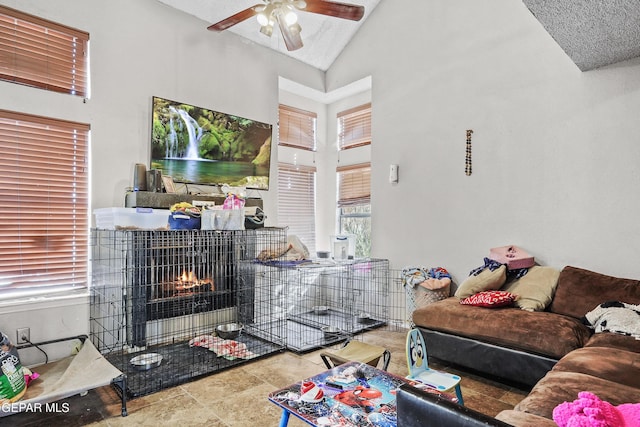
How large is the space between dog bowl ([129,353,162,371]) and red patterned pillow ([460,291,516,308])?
270cm

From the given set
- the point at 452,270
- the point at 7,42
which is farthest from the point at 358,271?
the point at 7,42

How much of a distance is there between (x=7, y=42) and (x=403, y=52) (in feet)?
12.8

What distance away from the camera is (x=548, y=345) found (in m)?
2.47

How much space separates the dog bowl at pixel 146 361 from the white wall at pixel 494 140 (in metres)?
2.74

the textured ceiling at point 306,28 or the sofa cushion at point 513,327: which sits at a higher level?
the textured ceiling at point 306,28

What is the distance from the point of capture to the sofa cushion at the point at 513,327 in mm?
2465

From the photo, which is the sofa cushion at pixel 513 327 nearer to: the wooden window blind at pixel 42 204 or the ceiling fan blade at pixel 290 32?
the ceiling fan blade at pixel 290 32

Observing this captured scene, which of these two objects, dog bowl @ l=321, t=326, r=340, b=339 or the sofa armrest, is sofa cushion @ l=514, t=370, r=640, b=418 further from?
dog bowl @ l=321, t=326, r=340, b=339

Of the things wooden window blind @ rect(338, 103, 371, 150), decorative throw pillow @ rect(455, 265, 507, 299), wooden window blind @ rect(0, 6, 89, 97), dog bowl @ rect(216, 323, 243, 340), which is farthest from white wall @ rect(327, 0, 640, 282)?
wooden window blind @ rect(0, 6, 89, 97)

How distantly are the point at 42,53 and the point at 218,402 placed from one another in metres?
3.25

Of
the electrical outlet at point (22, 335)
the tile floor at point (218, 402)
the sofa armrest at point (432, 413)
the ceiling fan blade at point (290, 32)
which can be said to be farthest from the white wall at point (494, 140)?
the electrical outlet at point (22, 335)

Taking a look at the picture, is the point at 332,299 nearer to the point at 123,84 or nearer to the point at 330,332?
the point at 330,332

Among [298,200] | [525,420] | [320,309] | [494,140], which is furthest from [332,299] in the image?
[525,420]

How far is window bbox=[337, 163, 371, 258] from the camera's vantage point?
523cm
